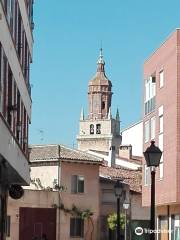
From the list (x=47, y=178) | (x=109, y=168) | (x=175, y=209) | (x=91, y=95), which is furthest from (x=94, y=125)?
(x=175, y=209)

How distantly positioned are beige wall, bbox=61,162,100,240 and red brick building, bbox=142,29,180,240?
15041 mm

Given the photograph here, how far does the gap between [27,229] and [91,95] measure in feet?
391

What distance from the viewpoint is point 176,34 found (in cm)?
4069

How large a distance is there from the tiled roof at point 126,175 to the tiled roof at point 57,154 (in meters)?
4.95

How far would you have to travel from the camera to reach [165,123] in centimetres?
4259

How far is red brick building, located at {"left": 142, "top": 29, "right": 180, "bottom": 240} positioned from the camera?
132ft

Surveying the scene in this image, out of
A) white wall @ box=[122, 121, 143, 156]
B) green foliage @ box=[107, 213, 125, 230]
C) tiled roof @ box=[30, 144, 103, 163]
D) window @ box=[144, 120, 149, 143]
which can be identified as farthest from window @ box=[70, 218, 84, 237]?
white wall @ box=[122, 121, 143, 156]

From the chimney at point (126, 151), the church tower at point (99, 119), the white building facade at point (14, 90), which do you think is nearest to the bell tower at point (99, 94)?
the church tower at point (99, 119)

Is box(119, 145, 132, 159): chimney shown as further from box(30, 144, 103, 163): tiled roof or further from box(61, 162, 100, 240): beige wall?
box(61, 162, 100, 240): beige wall

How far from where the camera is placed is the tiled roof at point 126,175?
68.9m

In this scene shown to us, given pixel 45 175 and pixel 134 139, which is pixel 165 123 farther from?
pixel 134 139

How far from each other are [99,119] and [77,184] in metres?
117

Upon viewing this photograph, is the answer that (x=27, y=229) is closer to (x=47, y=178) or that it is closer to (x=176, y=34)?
(x=47, y=178)

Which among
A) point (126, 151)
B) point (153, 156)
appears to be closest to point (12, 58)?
point (153, 156)
